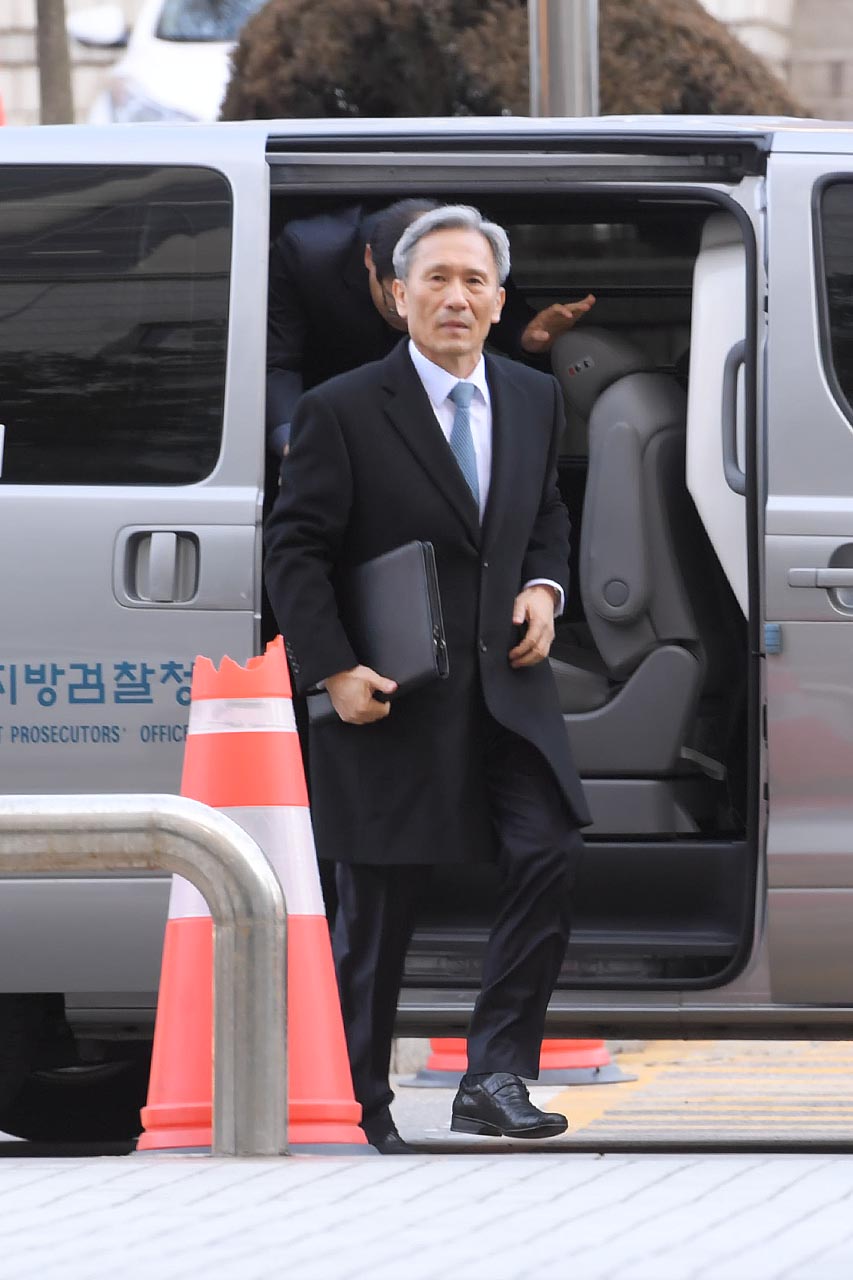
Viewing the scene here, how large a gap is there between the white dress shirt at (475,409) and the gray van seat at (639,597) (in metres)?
0.66

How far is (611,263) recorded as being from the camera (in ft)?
19.7

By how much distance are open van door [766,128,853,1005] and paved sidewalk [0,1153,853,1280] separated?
63 cm

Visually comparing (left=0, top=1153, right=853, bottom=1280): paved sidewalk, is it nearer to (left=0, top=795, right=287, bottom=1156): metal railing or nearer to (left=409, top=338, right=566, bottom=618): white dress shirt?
(left=0, top=795, right=287, bottom=1156): metal railing

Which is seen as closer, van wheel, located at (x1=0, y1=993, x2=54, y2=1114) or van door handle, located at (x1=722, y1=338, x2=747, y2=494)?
van wheel, located at (x1=0, y1=993, x2=54, y2=1114)

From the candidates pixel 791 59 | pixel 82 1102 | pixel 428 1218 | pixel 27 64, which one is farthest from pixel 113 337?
pixel 791 59

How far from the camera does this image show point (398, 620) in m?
4.45

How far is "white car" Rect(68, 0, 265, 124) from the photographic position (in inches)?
554

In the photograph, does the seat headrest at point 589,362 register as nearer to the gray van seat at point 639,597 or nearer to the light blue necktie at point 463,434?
the gray van seat at point 639,597

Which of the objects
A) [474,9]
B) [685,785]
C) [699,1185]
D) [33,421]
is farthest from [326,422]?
[474,9]

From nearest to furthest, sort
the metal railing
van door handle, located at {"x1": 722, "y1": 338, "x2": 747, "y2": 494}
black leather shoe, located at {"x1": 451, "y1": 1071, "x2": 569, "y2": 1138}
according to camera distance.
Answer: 1. the metal railing
2. black leather shoe, located at {"x1": 451, "y1": 1071, "x2": 569, "y2": 1138}
3. van door handle, located at {"x1": 722, "y1": 338, "x2": 747, "y2": 494}

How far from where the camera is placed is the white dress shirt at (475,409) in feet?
15.1

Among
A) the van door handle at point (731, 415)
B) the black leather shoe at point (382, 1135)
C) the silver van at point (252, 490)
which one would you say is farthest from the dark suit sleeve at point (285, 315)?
the black leather shoe at point (382, 1135)

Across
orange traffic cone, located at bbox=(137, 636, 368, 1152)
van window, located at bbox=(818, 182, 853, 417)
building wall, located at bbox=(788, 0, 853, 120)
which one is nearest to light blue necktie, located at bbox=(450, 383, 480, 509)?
orange traffic cone, located at bbox=(137, 636, 368, 1152)

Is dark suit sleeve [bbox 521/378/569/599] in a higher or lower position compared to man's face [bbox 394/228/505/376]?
lower
